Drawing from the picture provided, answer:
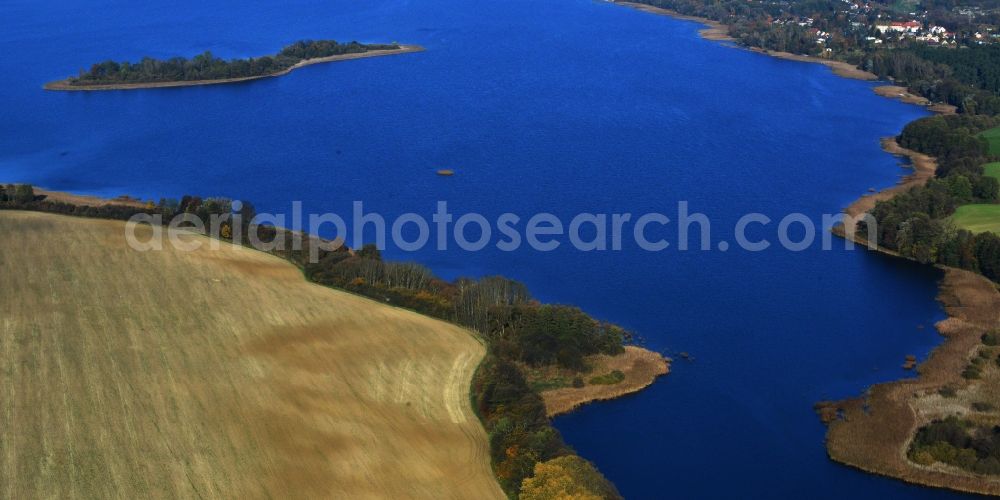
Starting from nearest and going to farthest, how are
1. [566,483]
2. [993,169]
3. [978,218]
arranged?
1. [566,483]
2. [978,218]
3. [993,169]

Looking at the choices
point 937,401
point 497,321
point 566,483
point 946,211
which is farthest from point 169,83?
point 937,401

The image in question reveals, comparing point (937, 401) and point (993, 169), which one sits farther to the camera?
point (993, 169)

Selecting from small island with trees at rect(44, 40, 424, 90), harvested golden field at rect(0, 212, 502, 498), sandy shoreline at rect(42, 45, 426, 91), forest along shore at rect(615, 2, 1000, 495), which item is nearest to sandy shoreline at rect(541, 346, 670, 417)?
harvested golden field at rect(0, 212, 502, 498)

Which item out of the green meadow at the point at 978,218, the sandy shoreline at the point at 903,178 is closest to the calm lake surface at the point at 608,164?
the sandy shoreline at the point at 903,178

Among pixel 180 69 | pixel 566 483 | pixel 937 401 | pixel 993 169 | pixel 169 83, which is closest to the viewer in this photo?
pixel 566 483

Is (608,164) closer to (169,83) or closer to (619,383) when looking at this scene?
(619,383)

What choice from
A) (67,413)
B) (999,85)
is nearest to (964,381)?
(67,413)
